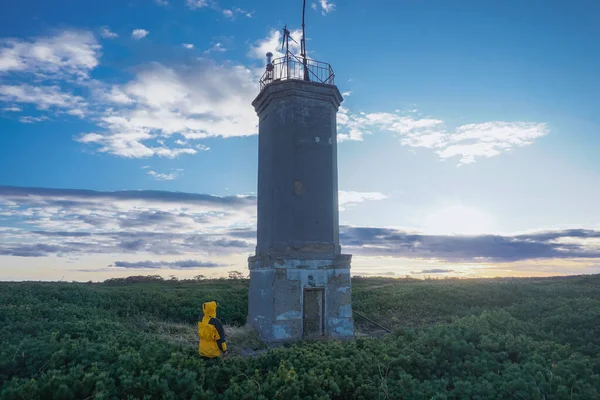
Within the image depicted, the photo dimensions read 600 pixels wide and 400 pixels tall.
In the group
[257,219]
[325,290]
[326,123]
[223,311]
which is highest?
[326,123]

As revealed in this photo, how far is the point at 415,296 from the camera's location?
2252 cm

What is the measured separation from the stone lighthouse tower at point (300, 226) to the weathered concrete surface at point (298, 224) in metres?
0.03

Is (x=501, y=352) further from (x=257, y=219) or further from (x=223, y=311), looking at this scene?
(x=223, y=311)

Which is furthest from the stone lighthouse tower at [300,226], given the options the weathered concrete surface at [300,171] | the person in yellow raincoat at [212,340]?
the person in yellow raincoat at [212,340]

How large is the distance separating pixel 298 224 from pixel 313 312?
2.89 meters

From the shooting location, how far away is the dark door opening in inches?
533

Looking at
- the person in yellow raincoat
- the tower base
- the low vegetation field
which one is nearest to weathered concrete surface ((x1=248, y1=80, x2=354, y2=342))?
the tower base

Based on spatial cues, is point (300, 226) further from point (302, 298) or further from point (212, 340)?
point (212, 340)

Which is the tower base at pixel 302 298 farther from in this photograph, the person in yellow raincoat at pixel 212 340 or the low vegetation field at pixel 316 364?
the person in yellow raincoat at pixel 212 340

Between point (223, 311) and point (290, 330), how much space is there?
6.35 metres

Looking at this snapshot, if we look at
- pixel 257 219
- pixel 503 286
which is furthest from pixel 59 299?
pixel 503 286

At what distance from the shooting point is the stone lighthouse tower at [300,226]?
13.3m

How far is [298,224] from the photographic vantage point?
13750mm

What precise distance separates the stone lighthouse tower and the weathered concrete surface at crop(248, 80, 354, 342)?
0.03 m
